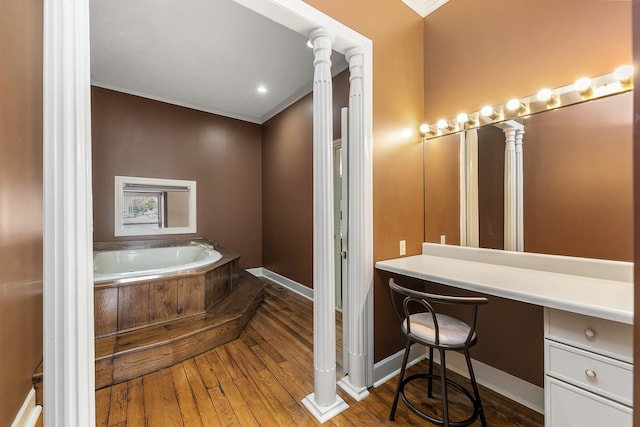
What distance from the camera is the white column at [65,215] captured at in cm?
85

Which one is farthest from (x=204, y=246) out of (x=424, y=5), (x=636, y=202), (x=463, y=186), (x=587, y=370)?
(x=636, y=202)

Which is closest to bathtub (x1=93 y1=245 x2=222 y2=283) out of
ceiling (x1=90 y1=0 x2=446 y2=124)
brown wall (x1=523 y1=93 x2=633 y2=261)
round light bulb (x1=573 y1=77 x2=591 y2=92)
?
ceiling (x1=90 y1=0 x2=446 y2=124)

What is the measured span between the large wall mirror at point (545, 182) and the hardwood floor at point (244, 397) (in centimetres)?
107

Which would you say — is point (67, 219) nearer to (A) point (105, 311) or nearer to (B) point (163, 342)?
(B) point (163, 342)

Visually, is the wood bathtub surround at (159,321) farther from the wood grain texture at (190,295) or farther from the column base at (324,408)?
the column base at (324,408)

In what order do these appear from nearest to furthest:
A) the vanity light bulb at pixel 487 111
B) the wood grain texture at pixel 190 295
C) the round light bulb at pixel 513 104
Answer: the round light bulb at pixel 513 104, the vanity light bulb at pixel 487 111, the wood grain texture at pixel 190 295

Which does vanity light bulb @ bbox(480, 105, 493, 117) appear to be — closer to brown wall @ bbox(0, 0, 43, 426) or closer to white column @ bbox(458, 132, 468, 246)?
white column @ bbox(458, 132, 468, 246)

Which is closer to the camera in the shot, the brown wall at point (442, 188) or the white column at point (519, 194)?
the white column at point (519, 194)

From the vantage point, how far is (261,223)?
4777 mm

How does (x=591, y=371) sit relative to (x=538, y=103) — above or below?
below

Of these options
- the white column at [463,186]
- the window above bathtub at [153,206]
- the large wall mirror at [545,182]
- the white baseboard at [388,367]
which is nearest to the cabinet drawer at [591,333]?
the large wall mirror at [545,182]

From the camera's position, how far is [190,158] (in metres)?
4.11

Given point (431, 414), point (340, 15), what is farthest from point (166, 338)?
point (340, 15)

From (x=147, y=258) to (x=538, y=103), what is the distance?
14.3ft
